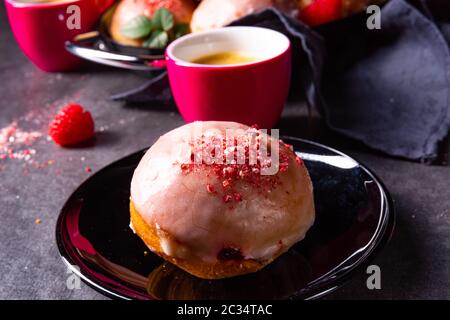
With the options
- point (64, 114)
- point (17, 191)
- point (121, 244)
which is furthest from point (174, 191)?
point (64, 114)

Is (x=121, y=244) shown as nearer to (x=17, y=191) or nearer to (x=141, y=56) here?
(x=17, y=191)

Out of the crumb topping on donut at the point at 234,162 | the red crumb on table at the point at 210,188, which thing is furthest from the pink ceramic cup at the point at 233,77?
the red crumb on table at the point at 210,188

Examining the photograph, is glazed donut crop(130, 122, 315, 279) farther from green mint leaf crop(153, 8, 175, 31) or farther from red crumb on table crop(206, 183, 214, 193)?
green mint leaf crop(153, 8, 175, 31)

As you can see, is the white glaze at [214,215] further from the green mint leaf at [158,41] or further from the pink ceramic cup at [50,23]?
the pink ceramic cup at [50,23]

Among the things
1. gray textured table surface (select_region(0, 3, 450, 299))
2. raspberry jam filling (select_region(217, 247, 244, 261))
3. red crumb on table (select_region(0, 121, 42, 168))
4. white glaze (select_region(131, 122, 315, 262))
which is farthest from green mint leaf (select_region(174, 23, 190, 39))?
raspberry jam filling (select_region(217, 247, 244, 261))

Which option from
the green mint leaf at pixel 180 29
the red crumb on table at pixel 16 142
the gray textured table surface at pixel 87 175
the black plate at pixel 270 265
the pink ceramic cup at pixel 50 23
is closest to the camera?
the black plate at pixel 270 265

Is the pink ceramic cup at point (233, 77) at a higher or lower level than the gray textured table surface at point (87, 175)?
higher
